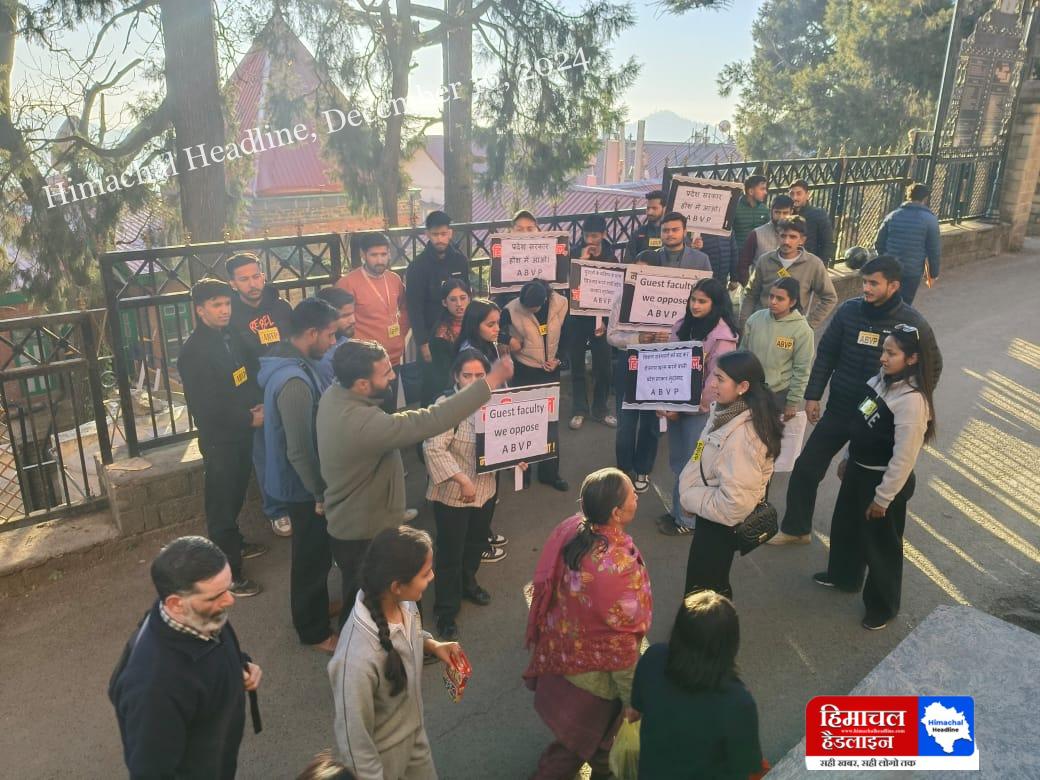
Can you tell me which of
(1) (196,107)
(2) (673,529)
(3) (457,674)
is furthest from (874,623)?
(1) (196,107)

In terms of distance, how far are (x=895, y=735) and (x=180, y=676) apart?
276 centimetres

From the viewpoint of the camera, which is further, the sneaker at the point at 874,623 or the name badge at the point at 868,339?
the name badge at the point at 868,339

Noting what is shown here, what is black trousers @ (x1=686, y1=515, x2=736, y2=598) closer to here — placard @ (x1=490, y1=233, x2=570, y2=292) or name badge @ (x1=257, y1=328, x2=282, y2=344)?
name badge @ (x1=257, y1=328, x2=282, y2=344)

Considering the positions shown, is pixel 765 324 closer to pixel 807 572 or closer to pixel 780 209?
pixel 807 572

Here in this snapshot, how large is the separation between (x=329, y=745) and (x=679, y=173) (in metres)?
7.32

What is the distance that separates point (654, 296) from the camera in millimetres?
5996

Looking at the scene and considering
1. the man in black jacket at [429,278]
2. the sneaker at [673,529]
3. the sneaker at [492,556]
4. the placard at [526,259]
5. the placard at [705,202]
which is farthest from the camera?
the placard at [705,202]

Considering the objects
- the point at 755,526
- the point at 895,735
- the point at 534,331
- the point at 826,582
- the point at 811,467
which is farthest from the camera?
the point at 534,331

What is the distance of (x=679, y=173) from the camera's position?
29.3 feet

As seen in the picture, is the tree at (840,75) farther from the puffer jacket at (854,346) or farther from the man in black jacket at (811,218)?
the puffer jacket at (854,346)

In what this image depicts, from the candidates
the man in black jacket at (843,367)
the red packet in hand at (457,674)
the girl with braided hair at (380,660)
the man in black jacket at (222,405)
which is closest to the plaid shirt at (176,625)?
the girl with braided hair at (380,660)

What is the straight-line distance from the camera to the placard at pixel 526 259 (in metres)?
6.59

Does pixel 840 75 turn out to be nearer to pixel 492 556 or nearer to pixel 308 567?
pixel 492 556

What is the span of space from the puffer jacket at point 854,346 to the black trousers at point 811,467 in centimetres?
11
